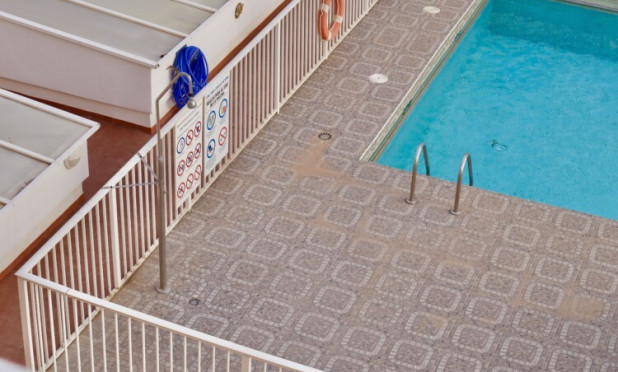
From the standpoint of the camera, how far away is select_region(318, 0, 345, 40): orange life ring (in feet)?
41.3

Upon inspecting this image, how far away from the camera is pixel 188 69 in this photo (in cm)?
1142

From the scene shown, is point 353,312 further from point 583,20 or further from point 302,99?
point 583,20

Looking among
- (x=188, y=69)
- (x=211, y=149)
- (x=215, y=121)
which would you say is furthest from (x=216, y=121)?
(x=188, y=69)

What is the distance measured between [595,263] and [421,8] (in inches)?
228

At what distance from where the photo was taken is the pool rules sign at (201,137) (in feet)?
31.8

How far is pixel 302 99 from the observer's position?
12.5 metres

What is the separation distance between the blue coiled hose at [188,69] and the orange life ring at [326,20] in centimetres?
159

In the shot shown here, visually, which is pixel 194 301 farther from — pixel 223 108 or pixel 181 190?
pixel 223 108

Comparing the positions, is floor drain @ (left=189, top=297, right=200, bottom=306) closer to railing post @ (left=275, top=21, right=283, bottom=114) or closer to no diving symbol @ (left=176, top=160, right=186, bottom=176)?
no diving symbol @ (left=176, top=160, right=186, bottom=176)

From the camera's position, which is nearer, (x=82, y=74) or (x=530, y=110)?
(x=82, y=74)

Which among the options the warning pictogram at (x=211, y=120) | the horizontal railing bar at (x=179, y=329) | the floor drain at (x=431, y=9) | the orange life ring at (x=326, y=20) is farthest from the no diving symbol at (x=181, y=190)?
the floor drain at (x=431, y=9)

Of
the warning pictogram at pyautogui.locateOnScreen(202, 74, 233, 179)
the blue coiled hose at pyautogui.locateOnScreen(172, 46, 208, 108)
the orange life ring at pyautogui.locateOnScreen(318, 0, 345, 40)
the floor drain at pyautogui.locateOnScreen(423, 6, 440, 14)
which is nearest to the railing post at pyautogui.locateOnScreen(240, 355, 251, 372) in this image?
the warning pictogram at pyautogui.locateOnScreen(202, 74, 233, 179)

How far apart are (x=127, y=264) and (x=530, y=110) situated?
614 centimetres

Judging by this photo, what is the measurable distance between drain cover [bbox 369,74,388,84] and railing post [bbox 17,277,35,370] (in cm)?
588
